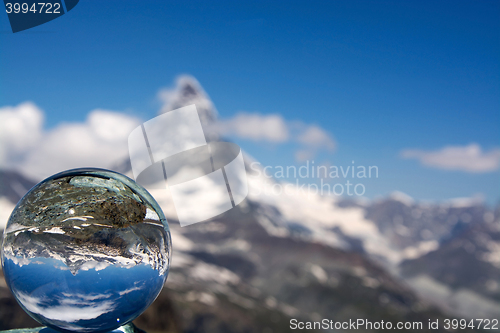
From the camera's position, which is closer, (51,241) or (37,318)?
(51,241)

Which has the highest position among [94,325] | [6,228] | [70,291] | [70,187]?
[70,187]

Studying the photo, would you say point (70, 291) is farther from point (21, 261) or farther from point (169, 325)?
point (169, 325)

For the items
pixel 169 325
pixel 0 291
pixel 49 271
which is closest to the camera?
pixel 49 271

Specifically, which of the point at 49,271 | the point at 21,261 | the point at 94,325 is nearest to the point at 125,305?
the point at 94,325

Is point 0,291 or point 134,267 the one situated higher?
point 134,267

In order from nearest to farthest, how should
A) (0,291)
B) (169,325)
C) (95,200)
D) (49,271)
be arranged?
(49,271)
(95,200)
(169,325)
(0,291)

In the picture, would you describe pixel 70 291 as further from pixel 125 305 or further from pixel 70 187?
pixel 70 187
